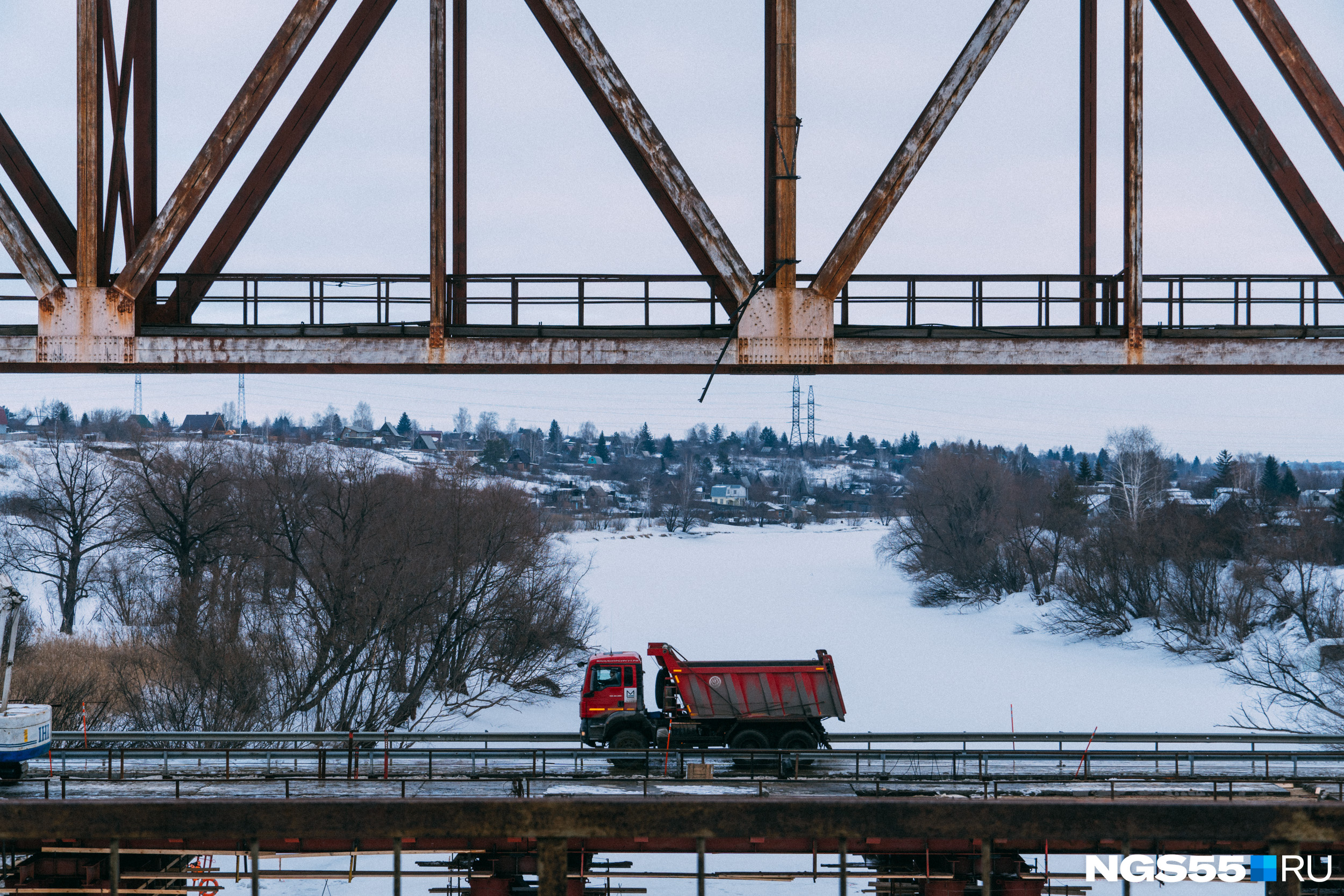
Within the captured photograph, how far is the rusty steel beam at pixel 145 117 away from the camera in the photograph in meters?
13.6

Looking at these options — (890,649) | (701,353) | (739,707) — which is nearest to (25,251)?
(701,353)

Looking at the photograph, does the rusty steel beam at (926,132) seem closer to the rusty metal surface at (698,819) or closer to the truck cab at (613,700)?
the rusty metal surface at (698,819)

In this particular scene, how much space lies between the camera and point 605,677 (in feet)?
85.3

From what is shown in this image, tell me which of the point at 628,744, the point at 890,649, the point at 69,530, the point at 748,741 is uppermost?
the point at 69,530

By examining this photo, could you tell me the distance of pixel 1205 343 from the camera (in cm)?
1270

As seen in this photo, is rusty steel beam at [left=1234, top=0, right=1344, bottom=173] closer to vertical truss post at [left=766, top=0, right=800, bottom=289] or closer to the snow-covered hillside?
vertical truss post at [left=766, top=0, right=800, bottom=289]

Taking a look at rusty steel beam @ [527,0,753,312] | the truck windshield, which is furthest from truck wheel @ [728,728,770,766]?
rusty steel beam @ [527,0,753,312]

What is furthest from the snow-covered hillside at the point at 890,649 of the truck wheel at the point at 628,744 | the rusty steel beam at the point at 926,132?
the rusty steel beam at the point at 926,132

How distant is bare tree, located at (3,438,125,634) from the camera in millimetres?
59031

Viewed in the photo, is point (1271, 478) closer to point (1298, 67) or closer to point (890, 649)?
point (890, 649)

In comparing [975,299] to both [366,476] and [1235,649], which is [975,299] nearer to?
[366,476]

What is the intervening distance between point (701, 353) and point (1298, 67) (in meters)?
7.37

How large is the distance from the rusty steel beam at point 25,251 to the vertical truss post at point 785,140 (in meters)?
8.15

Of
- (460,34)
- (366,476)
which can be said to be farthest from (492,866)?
(366,476)
